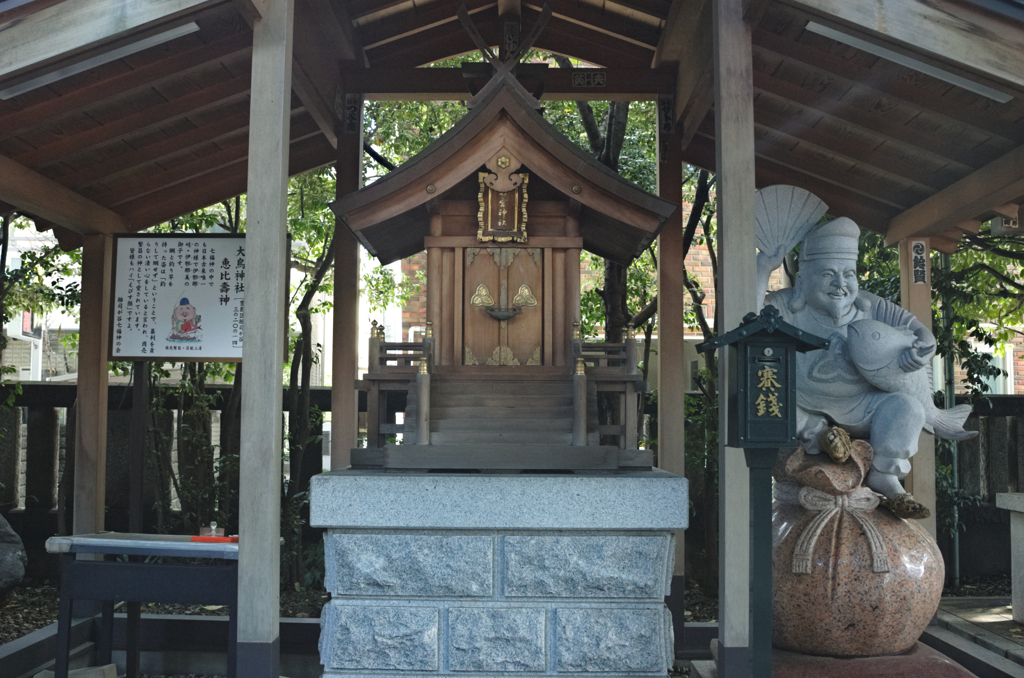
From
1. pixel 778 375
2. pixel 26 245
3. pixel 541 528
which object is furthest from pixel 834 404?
pixel 26 245

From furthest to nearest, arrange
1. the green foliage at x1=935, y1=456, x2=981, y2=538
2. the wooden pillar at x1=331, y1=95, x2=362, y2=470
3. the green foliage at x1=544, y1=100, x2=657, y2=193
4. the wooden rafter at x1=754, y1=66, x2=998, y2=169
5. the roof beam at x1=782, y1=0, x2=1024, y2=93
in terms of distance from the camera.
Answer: the green foliage at x1=544, y1=100, x2=657, y2=193, the green foliage at x1=935, y1=456, x2=981, y2=538, the wooden pillar at x1=331, y1=95, x2=362, y2=470, the wooden rafter at x1=754, y1=66, x2=998, y2=169, the roof beam at x1=782, y1=0, x2=1024, y2=93

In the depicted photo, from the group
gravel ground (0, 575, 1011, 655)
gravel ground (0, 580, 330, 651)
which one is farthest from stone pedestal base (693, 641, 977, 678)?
gravel ground (0, 580, 330, 651)

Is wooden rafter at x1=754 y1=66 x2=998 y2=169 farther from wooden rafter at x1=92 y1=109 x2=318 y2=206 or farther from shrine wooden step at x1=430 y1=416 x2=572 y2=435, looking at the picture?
wooden rafter at x1=92 y1=109 x2=318 y2=206

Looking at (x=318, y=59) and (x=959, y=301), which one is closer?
(x=318, y=59)

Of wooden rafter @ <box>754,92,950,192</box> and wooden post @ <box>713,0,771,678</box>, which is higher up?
wooden rafter @ <box>754,92,950,192</box>

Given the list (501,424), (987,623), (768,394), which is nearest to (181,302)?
(501,424)

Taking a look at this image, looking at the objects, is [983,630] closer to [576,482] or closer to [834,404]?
[834,404]

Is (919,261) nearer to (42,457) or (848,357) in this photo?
(848,357)

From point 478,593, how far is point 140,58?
3626 mm

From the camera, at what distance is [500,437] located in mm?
4617

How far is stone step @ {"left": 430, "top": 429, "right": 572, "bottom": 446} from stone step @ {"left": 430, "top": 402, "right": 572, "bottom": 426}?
0.11 m

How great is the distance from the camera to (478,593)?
4.34m

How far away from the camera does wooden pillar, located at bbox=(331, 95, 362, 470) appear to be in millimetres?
6289

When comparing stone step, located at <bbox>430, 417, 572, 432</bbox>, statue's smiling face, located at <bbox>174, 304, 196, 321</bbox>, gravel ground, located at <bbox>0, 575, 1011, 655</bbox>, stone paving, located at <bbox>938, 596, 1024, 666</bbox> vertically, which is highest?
statue's smiling face, located at <bbox>174, 304, 196, 321</bbox>
